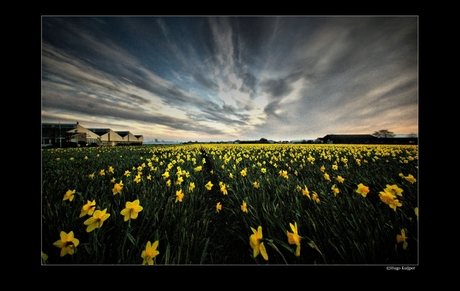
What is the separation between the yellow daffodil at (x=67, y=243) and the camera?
1074 millimetres

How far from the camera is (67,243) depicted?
1.11m

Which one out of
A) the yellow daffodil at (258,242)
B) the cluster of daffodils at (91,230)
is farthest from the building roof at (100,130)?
the yellow daffodil at (258,242)

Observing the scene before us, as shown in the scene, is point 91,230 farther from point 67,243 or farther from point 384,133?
point 384,133

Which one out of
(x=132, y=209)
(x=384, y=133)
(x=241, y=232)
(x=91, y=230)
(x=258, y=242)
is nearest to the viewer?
(x=258, y=242)

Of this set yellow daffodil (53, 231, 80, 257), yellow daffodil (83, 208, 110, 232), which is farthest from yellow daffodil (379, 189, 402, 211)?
yellow daffodil (53, 231, 80, 257)

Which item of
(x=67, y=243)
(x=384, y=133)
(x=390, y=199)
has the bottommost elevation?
(x=67, y=243)

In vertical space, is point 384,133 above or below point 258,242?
above

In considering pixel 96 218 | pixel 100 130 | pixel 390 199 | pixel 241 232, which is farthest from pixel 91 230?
pixel 390 199

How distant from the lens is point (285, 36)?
205 cm

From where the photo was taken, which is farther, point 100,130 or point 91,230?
point 100,130

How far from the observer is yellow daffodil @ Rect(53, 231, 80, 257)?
1.07 metres
